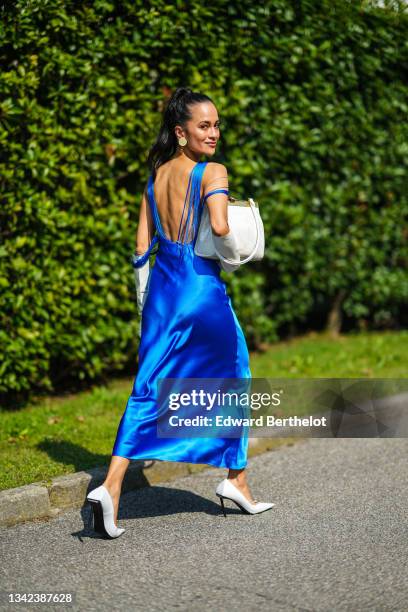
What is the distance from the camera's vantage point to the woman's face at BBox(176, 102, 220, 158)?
405 cm

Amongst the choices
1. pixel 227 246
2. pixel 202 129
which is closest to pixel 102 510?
pixel 227 246

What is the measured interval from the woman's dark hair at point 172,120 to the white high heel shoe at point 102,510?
1.56 meters

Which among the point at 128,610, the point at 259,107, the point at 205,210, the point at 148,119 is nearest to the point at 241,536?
the point at 128,610

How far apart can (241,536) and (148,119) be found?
3.52 metres

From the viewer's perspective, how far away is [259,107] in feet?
23.8

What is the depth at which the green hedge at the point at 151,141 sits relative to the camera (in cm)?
590

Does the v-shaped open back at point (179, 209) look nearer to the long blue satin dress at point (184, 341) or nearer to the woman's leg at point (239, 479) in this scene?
the long blue satin dress at point (184, 341)

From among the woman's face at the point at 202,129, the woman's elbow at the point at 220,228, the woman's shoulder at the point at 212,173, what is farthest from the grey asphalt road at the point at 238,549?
the woman's face at the point at 202,129

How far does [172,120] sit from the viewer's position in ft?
13.7

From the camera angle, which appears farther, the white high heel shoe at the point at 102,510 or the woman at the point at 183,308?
the woman at the point at 183,308

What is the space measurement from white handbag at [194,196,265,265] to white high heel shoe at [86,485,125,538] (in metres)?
1.20

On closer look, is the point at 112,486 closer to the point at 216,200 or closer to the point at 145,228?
the point at 145,228

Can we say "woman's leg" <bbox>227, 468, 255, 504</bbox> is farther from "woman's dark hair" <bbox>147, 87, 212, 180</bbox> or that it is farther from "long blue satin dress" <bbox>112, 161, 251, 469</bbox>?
"woman's dark hair" <bbox>147, 87, 212, 180</bbox>

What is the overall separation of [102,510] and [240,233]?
1.41m
